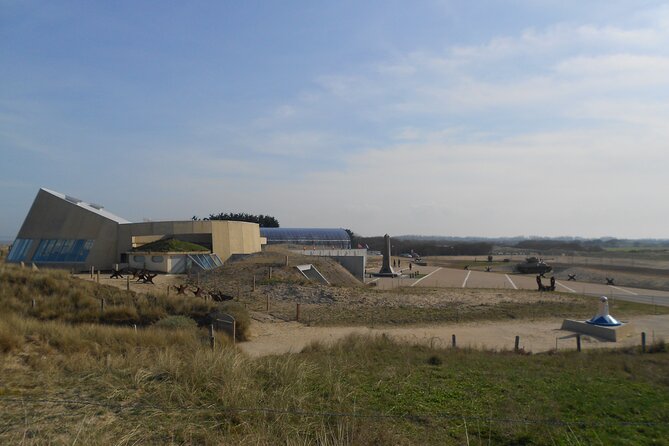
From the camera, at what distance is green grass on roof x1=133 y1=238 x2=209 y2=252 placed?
41531 mm

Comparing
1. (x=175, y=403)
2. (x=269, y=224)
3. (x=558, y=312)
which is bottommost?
(x=558, y=312)

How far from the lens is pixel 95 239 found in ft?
137

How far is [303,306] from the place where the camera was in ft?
95.4

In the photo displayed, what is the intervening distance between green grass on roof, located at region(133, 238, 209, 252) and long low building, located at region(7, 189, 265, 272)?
327 millimetres

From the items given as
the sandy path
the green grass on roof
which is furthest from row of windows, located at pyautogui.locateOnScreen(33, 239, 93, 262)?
the sandy path

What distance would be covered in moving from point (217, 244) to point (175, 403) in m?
40.3

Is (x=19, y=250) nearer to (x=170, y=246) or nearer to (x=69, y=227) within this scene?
(x=69, y=227)

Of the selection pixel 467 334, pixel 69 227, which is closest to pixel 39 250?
pixel 69 227

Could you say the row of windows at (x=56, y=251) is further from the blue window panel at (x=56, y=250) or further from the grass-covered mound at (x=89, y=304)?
the grass-covered mound at (x=89, y=304)

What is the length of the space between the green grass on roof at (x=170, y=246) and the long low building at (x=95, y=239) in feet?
1.07

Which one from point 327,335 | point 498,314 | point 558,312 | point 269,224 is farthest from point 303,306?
point 269,224

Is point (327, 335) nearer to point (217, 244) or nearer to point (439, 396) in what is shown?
point (439, 396)

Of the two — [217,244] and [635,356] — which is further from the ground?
[217,244]

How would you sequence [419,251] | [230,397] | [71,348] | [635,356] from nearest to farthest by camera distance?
[230,397]
[71,348]
[635,356]
[419,251]
